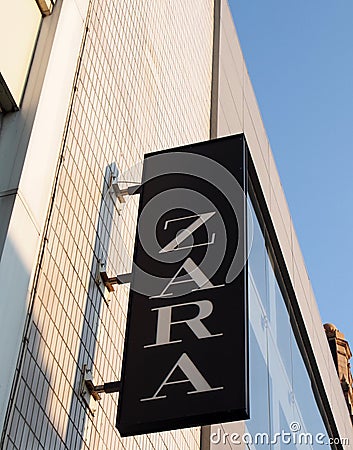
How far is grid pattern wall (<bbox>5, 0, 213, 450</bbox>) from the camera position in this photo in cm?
611

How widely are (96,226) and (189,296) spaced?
42.3 inches

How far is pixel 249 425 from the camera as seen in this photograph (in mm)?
10523

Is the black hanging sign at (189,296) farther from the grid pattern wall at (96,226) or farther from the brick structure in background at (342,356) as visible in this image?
the brick structure in background at (342,356)

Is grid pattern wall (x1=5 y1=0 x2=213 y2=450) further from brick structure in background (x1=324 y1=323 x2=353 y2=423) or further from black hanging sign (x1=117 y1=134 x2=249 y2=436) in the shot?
A: brick structure in background (x1=324 y1=323 x2=353 y2=423)

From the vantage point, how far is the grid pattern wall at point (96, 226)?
6109 millimetres

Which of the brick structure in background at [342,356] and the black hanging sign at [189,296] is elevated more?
the brick structure in background at [342,356]

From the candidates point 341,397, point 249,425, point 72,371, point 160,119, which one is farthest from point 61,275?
point 341,397

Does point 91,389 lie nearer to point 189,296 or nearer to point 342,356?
point 189,296

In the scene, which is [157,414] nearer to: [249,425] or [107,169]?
[107,169]

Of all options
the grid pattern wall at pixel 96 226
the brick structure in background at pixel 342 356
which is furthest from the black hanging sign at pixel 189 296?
the brick structure in background at pixel 342 356

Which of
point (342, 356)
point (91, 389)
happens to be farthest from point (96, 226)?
point (342, 356)

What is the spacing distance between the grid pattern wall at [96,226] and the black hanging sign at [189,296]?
38 centimetres

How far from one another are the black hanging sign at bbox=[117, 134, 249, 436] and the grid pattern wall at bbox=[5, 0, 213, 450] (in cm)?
38

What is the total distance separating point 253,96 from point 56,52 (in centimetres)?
854
